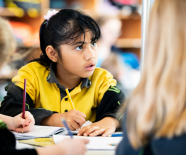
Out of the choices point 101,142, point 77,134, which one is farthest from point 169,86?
point 77,134

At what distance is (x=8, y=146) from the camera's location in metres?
0.60

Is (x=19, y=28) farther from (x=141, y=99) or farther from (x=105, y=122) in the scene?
(x=141, y=99)

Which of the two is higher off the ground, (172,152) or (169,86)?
(169,86)

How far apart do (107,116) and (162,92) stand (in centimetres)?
49

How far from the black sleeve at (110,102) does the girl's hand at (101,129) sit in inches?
3.7

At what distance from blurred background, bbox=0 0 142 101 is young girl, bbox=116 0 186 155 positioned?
214 cm

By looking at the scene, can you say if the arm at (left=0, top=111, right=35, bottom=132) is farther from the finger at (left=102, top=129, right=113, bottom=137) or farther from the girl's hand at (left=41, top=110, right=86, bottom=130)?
the finger at (left=102, top=129, right=113, bottom=137)

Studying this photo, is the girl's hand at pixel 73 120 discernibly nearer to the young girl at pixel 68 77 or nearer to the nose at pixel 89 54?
the young girl at pixel 68 77

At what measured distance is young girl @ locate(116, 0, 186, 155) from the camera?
0.49 m

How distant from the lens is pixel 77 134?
0.83 meters

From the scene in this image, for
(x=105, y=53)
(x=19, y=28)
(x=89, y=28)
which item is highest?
(x=89, y=28)

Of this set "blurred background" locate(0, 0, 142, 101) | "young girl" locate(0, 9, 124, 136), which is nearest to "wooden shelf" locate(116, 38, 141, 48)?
"blurred background" locate(0, 0, 142, 101)

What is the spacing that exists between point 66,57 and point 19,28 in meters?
2.18

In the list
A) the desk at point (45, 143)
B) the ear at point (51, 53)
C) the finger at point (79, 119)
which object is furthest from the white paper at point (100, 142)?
the ear at point (51, 53)
